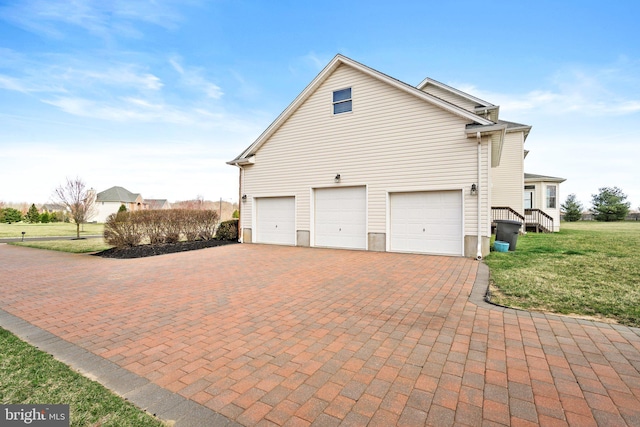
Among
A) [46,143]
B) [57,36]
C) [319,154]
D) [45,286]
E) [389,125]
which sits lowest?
[45,286]

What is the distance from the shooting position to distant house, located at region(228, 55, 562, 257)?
933cm

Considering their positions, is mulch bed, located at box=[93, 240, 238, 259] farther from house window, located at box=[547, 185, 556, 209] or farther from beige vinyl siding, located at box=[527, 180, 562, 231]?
house window, located at box=[547, 185, 556, 209]

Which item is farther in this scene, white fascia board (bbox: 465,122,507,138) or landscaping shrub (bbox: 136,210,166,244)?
landscaping shrub (bbox: 136,210,166,244)

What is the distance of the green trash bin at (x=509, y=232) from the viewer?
384 inches

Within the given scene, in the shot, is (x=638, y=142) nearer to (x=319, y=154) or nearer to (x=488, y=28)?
(x=488, y=28)

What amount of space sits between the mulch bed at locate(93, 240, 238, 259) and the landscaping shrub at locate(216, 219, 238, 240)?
107cm

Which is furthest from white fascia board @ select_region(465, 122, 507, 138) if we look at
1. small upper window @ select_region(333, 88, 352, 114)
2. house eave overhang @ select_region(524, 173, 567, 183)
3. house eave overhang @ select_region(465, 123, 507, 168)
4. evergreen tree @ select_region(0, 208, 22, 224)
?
evergreen tree @ select_region(0, 208, 22, 224)

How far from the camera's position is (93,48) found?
1162 centimetres

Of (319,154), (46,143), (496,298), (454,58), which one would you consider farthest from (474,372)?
(46,143)

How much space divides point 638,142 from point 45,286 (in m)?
37.0

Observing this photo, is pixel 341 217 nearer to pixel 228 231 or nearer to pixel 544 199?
pixel 228 231

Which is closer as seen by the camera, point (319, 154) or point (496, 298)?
point (496, 298)

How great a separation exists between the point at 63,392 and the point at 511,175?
2099 cm

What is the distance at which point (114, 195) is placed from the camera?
1967 inches
